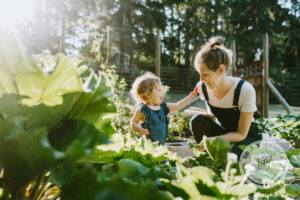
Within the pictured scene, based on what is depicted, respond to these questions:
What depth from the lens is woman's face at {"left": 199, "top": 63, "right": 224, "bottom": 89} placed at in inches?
130

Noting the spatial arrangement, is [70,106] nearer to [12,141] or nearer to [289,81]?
[12,141]

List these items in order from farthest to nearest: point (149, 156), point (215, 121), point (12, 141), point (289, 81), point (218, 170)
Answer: point (289, 81) < point (215, 121) < point (218, 170) < point (149, 156) < point (12, 141)

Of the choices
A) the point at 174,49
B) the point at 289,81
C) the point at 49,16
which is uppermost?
the point at 49,16

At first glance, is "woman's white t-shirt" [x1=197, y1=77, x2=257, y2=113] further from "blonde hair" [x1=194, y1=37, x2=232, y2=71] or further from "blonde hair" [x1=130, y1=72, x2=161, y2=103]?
"blonde hair" [x1=130, y1=72, x2=161, y2=103]

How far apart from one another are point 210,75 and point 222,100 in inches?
10.6

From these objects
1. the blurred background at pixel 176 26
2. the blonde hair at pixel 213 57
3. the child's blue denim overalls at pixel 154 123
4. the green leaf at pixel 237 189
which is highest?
the blurred background at pixel 176 26

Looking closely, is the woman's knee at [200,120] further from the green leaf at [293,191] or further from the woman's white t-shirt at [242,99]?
the green leaf at [293,191]

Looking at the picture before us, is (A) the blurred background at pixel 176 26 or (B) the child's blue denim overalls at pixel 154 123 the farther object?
(A) the blurred background at pixel 176 26

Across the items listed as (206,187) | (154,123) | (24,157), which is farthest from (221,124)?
(24,157)

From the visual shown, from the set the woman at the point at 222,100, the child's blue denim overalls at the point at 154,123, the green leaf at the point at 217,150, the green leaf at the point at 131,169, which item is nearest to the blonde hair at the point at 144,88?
the child's blue denim overalls at the point at 154,123

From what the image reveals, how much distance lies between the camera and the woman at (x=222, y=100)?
3283 mm

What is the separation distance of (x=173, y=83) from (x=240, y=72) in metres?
3.96

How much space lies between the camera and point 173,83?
1420 cm

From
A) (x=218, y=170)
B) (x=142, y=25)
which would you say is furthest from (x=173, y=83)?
(x=218, y=170)
